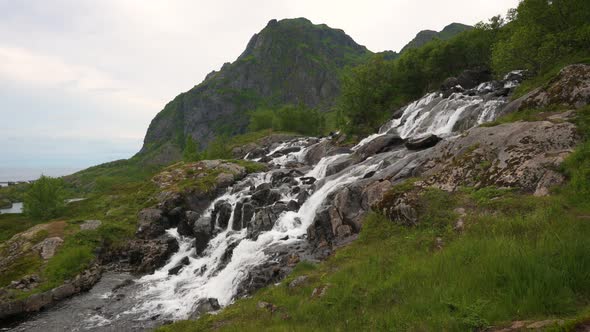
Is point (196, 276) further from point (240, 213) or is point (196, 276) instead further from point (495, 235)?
point (495, 235)

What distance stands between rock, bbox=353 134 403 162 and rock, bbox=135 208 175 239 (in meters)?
30.1

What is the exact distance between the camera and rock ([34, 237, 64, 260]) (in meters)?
36.9

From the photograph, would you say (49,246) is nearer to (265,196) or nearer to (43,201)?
(43,201)

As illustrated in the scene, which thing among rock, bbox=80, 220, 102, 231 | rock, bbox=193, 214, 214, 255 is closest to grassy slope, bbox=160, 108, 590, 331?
rock, bbox=193, 214, 214, 255

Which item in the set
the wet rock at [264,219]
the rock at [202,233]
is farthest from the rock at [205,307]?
the rock at [202,233]

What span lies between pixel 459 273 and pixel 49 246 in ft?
151

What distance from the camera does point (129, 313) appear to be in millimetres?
25500

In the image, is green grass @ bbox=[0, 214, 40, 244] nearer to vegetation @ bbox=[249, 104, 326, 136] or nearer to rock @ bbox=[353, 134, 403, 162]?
rock @ bbox=[353, 134, 403, 162]

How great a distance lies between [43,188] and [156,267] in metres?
38.8

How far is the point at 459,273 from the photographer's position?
32.6 ft

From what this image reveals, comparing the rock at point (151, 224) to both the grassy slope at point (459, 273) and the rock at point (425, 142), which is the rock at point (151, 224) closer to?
the grassy slope at point (459, 273)

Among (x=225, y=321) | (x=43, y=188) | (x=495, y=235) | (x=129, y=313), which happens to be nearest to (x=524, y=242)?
(x=495, y=235)

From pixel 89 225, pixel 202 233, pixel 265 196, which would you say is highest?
pixel 265 196

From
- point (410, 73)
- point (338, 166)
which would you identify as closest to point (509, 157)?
point (338, 166)
